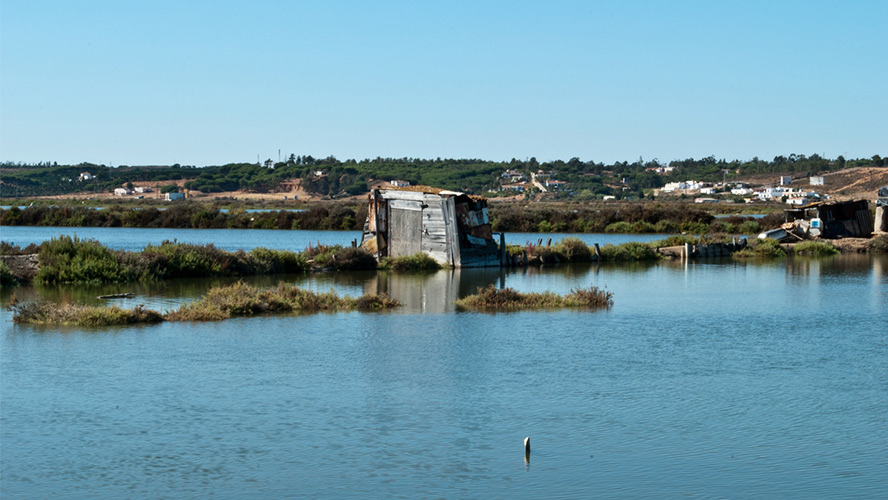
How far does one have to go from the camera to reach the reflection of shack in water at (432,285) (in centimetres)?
2259

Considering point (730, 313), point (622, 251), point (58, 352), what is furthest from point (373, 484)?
point (622, 251)

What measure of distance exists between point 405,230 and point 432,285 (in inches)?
223

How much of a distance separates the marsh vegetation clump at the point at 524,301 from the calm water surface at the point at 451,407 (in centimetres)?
111

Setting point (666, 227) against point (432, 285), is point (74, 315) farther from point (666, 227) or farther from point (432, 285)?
point (666, 227)

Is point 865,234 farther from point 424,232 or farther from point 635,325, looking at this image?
point 635,325

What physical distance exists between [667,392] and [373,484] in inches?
211

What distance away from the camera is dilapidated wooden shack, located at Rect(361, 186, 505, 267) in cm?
3122

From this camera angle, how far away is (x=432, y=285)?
26.8m

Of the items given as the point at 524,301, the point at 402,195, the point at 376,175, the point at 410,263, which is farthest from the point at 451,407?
the point at 376,175

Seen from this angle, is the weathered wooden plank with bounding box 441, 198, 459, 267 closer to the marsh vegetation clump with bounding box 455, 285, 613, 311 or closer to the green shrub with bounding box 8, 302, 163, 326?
the marsh vegetation clump with bounding box 455, 285, 613, 311

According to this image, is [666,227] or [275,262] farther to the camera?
[666,227]

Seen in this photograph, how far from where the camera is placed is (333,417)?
11898 mm

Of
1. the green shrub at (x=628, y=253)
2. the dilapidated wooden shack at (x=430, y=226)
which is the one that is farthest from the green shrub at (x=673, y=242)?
the dilapidated wooden shack at (x=430, y=226)

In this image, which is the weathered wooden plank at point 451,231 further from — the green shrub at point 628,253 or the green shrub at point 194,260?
the green shrub at point 628,253
